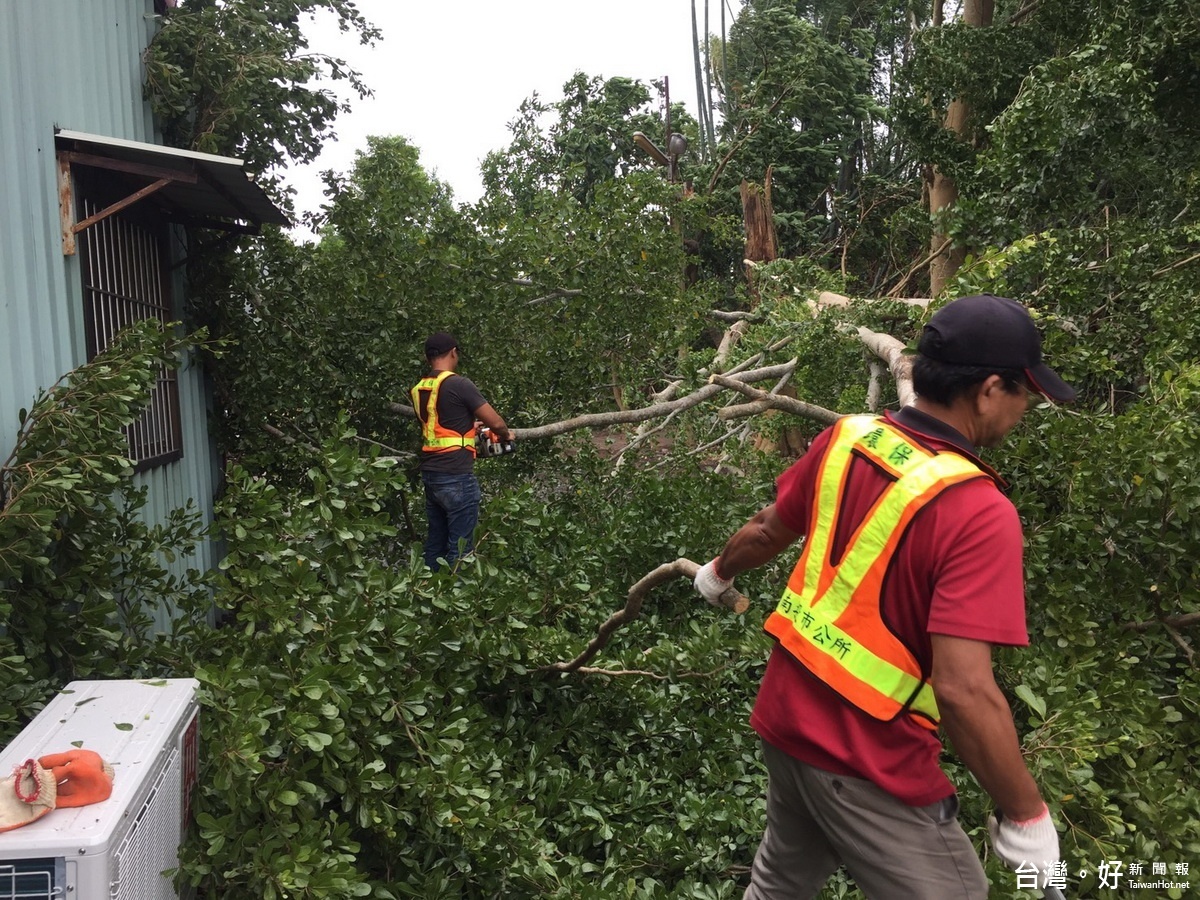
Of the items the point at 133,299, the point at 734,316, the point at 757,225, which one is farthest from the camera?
the point at 757,225

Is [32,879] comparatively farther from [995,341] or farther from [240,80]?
[240,80]

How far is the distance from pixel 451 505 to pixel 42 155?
3149 millimetres

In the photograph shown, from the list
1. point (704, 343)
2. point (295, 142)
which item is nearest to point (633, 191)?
point (295, 142)

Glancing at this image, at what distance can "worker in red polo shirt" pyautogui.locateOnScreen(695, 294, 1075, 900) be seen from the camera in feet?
5.91

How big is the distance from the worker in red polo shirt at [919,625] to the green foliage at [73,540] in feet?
7.22

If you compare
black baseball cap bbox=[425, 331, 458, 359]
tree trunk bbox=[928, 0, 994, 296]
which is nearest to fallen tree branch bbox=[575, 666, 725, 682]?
black baseball cap bbox=[425, 331, 458, 359]

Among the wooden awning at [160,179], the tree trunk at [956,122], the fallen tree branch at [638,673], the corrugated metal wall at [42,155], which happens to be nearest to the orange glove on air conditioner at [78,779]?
the corrugated metal wall at [42,155]

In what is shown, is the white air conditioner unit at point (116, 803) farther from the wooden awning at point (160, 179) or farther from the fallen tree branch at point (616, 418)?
the fallen tree branch at point (616, 418)

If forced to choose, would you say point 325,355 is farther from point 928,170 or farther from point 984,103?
point 928,170

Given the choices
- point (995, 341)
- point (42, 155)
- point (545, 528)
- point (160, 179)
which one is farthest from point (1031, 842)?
point (160, 179)

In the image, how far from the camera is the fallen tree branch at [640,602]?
2695mm

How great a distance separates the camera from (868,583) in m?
1.99

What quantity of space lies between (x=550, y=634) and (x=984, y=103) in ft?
30.7

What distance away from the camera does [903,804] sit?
201 cm
